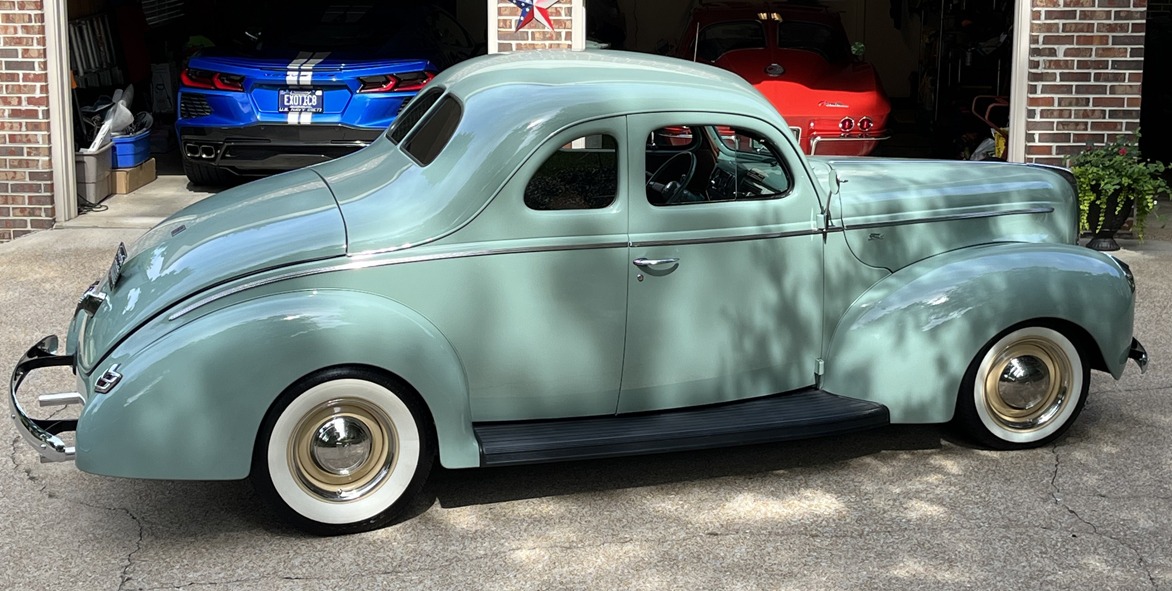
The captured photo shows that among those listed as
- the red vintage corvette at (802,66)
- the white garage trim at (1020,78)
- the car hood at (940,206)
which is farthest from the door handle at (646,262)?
the red vintage corvette at (802,66)

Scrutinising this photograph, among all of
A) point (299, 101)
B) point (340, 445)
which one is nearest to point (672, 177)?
point (340, 445)

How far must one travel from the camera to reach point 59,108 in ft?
33.0

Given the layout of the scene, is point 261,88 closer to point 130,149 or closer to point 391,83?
point 391,83

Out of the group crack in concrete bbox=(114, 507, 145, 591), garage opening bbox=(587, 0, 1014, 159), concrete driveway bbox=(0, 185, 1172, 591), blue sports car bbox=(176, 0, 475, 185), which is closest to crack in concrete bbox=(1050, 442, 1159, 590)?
concrete driveway bbox=(0, 185, 1172, 591)

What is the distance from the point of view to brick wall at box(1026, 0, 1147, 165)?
9555 mm

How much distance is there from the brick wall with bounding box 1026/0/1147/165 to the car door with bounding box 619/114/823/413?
497 cm

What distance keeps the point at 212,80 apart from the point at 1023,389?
7323mm

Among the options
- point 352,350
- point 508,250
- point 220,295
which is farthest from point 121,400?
point 508,250

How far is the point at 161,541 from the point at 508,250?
162 centimetres

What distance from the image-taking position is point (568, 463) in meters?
5.57

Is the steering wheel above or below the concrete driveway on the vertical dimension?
above

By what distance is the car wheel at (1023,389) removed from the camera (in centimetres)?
551

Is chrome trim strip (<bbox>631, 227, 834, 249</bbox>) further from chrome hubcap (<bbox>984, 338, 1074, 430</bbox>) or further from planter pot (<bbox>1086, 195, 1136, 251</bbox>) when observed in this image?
planter pot (<bbox>1086, 195, 1136, 251</bbox>)

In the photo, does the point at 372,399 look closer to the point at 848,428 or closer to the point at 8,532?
the point at 8,532
